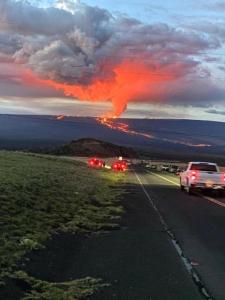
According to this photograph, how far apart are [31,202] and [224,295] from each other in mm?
12260

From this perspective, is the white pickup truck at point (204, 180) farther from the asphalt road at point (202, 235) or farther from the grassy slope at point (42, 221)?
the grassy slope at point (42, 221)

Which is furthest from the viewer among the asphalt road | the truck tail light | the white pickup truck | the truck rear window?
the truck rear window

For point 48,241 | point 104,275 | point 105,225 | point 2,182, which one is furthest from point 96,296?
point 2,182

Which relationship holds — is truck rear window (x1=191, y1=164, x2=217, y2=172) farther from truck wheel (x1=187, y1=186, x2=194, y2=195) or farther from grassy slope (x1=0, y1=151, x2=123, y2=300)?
grassy slope (x1=0, y1=151, x2=123, y2=300)

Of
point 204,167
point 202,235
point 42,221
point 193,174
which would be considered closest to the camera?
point 202,235

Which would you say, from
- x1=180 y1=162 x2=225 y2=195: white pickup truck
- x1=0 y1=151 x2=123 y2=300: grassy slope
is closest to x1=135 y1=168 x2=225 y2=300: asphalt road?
x1=0 y1=151 x2=123 y2=300: grassy slope

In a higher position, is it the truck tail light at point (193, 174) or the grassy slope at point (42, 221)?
the truck tail light at point (193, 174)

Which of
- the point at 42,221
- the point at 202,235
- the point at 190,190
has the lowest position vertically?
the point at 190,190

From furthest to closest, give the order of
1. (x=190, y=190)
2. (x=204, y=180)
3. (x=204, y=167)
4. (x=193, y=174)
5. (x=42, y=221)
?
(x=204, y=167)
(x=190, y=190)
(x=193, y=174)
(x=204, y=180)
(x=42, y=221)

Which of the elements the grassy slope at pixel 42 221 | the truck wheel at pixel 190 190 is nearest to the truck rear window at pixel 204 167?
the truck wheel at pixel 190 190

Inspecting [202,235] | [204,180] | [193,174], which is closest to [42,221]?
[202,235]

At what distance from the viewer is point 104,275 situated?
997 centimetres

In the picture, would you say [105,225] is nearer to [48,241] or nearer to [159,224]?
[159,224]

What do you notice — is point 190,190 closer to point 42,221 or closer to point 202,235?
point 42,221
